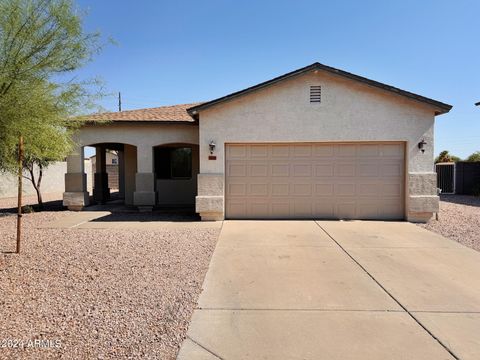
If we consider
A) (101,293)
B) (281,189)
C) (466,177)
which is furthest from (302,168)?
(466,177)

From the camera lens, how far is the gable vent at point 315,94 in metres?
10.0

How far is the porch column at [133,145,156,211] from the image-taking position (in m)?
12.3

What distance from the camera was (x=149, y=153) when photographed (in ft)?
40.8

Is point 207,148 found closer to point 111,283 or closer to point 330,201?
point 330,201

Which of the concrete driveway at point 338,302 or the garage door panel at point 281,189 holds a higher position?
the garage door panel at point 281,189

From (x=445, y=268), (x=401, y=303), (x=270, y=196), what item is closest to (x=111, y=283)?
(x=401, y=303)

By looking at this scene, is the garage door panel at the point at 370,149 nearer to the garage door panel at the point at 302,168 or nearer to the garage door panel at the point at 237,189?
the garage door panel at the point at 302,168

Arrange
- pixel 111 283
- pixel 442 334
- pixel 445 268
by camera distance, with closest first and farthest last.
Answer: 1. pixel 442 334
2. pixel 111 283
3. pixel 445 268

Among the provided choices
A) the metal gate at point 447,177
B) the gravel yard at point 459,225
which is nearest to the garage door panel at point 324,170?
the gravel yard at point 459,225

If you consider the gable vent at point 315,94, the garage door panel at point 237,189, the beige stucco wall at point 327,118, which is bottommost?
the garage door panel at point 237,189

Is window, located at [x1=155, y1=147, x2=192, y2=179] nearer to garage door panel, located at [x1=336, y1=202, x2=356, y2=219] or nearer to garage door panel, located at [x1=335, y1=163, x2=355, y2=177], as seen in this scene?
garage door panel, located at [x1=335, y1=163, x2=355, y2=177]

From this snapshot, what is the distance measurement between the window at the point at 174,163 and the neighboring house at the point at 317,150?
169 inches

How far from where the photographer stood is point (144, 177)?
12328 millimetres

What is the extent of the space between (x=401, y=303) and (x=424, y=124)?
24.9 ft
